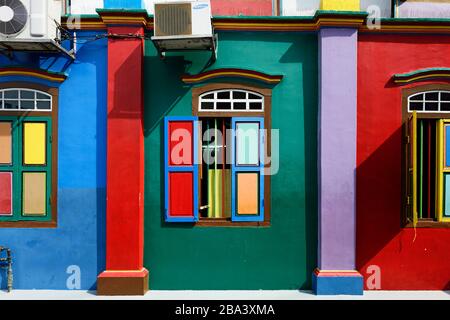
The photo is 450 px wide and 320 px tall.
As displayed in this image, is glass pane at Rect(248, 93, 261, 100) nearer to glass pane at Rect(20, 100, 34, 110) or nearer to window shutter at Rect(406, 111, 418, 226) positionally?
window shutter at Rect(406, 111, 418, 226)

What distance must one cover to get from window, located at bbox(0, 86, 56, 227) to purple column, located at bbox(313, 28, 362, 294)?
409 centimetres

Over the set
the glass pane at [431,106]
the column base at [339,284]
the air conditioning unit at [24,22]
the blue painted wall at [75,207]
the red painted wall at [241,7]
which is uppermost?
the red painted wall at [241,7]

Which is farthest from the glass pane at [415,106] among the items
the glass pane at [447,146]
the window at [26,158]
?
the window at [26,158]

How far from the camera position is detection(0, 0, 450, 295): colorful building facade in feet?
19.7

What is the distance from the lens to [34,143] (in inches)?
239

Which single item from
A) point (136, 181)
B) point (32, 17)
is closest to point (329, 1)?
point (136, 181)

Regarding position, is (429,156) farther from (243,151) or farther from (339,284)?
(243,151)

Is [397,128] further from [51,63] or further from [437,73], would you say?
[51,63]

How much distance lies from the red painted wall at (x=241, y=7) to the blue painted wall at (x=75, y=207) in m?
1.97

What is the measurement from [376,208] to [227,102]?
9.20 ft

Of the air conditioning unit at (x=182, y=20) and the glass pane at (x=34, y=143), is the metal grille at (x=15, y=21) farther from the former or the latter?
the air conditioning unit at (x=182, y=20)

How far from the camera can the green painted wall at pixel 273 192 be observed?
240 inches

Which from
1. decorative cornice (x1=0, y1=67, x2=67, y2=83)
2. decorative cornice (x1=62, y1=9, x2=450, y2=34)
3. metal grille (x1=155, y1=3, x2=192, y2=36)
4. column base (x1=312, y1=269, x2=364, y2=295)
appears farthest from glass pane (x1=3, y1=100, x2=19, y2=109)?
column base (x1=312, y1=269, x2=364, y2=295)

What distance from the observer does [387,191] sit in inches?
240
